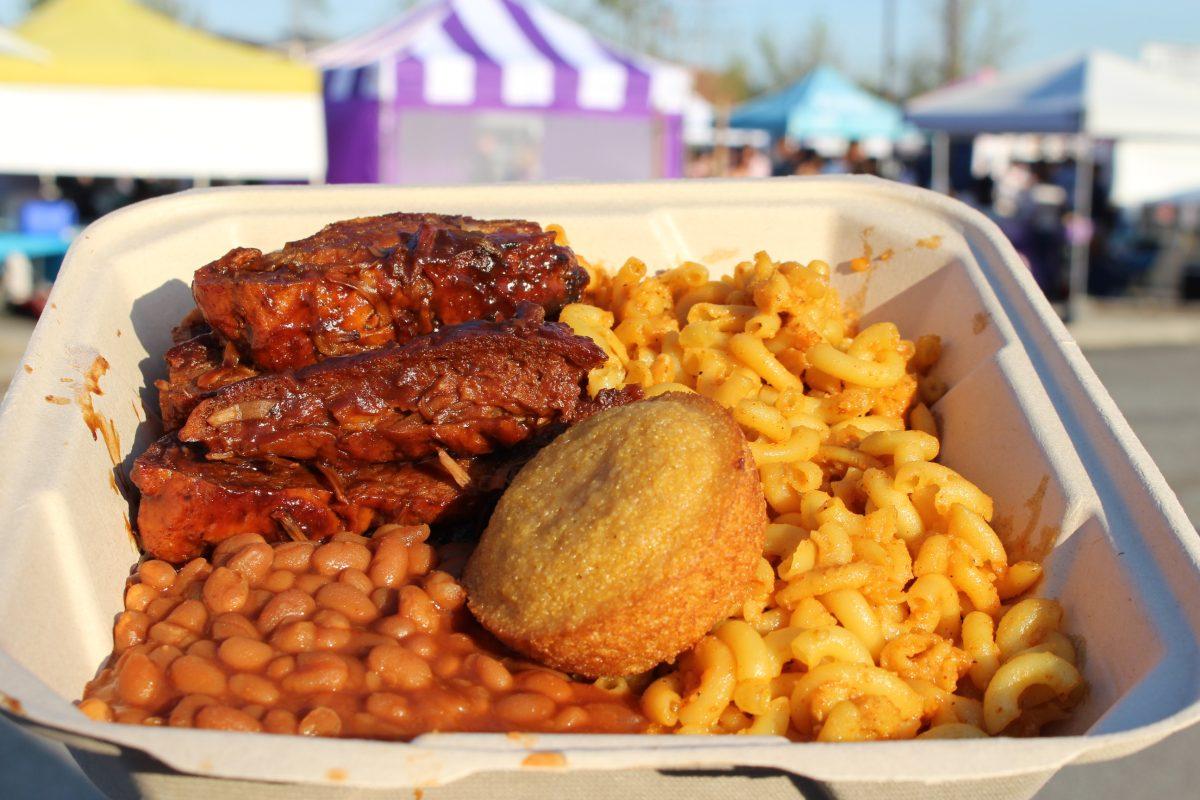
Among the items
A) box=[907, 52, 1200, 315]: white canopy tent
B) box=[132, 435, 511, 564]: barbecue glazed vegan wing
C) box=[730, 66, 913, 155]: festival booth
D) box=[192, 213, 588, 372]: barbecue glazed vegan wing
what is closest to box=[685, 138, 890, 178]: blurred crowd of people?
box=[730, 66, 913, 155]: festival booth

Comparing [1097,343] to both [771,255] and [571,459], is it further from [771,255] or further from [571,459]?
[571,459]

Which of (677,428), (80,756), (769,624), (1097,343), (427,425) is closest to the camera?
(80,756)

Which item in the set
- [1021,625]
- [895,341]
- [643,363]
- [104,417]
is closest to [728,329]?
[643,363]

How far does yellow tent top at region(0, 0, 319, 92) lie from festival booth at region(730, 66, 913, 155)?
9.92 meters

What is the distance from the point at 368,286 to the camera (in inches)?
111

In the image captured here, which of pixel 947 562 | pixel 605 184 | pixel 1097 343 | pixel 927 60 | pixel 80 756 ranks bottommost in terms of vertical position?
pixel 1097 343

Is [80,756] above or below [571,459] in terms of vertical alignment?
below

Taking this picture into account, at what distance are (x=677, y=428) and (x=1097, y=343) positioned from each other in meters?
12.9

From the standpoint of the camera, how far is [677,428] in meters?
2.24

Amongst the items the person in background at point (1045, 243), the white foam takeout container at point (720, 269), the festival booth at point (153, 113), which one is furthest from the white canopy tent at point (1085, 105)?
the white foam takeout container at point (720, 269)

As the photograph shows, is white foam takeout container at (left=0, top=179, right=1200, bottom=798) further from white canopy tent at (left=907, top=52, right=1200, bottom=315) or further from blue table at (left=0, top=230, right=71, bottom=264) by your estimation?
white canopy tent at (left=907, top=52, right=1200, bottom=315)

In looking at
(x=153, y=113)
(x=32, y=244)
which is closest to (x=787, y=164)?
(x=153, y=113)

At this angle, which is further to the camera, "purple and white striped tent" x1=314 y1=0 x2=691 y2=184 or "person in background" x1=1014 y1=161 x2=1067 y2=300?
"person in background" x1=1014 y1=161 x2=1067 y2=300

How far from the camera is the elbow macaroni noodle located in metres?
2.22
